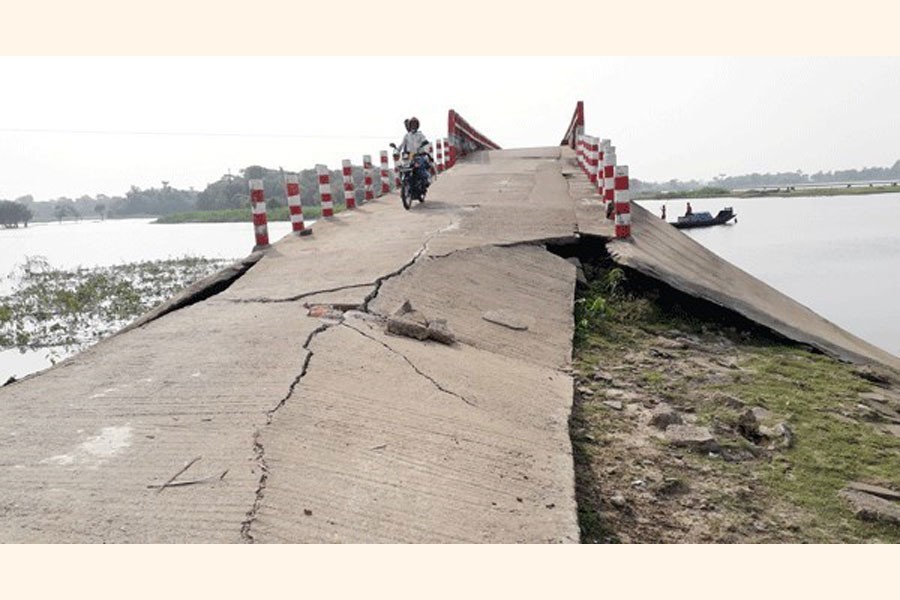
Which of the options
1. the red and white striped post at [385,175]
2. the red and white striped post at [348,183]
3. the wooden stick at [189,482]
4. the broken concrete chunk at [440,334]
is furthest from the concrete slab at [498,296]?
the red and white striped post at [385,175]

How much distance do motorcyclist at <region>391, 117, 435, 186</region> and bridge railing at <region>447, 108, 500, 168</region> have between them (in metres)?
9.51

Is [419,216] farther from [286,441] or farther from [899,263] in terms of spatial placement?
[899,263]

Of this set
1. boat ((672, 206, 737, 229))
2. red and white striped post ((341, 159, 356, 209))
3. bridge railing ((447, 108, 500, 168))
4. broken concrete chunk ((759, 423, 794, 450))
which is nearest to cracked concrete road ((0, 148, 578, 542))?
broken concrete chunk ((759, 423, 794, 450))

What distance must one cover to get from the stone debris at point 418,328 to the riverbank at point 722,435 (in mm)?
1069

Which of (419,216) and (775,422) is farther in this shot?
(419,216)

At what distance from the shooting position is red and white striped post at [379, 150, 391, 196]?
15977 millimetres

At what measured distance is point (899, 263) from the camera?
18.2 meters

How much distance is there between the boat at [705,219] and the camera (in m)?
31.0

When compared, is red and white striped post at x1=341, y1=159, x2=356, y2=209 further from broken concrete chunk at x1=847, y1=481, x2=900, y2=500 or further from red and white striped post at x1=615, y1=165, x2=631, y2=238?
broken concrete chunk at x1=847, y1=481, x2=900, y2=500

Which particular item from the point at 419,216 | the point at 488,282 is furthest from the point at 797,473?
the point at 419,216

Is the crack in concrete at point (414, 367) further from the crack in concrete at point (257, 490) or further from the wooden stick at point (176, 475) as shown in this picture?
the wooden stick at point (176, 475)

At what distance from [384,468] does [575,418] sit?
1.69 m

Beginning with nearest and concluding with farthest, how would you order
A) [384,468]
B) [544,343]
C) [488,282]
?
[384,468], [544,343], [488,282]

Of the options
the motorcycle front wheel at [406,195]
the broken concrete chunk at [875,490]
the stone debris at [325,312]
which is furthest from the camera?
the motorcycle front wheel at [406,195]
